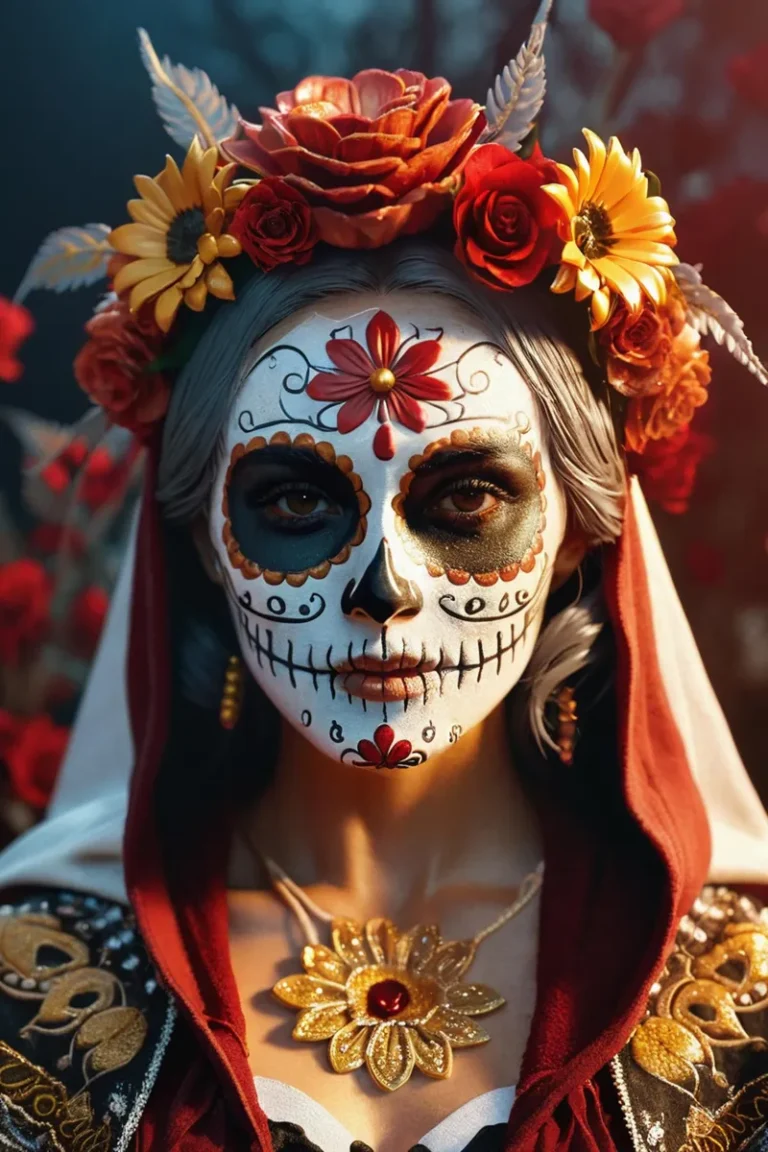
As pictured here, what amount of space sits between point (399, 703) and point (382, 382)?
352 mm

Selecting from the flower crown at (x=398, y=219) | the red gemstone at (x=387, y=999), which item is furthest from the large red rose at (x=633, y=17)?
the red gemstone at (x=387, y=999)

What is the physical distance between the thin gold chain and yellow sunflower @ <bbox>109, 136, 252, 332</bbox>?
2.27 ft

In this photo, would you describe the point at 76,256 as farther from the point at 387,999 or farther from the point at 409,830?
the point at 387,999

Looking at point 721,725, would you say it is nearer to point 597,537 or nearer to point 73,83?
point 597,537

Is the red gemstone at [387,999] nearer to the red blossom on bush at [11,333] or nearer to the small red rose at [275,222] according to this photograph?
the small red rose at [275,222]

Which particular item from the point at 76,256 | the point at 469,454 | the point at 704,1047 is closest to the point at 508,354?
the point at 469,454

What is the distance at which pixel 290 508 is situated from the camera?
4.55 ft

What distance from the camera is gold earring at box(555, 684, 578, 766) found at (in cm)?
150

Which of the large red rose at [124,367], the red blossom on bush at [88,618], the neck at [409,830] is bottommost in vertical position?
the neck at [409,830]

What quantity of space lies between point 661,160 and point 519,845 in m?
1.03

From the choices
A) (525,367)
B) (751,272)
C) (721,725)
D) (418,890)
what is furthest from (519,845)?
(751,272)

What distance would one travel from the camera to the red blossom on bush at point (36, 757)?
2023 mm

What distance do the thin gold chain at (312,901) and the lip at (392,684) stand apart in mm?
331

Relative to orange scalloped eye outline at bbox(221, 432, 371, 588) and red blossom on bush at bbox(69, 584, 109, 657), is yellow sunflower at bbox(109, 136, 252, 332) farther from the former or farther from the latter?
red blossom on bush at bbox(69, 584, 109, 657)
